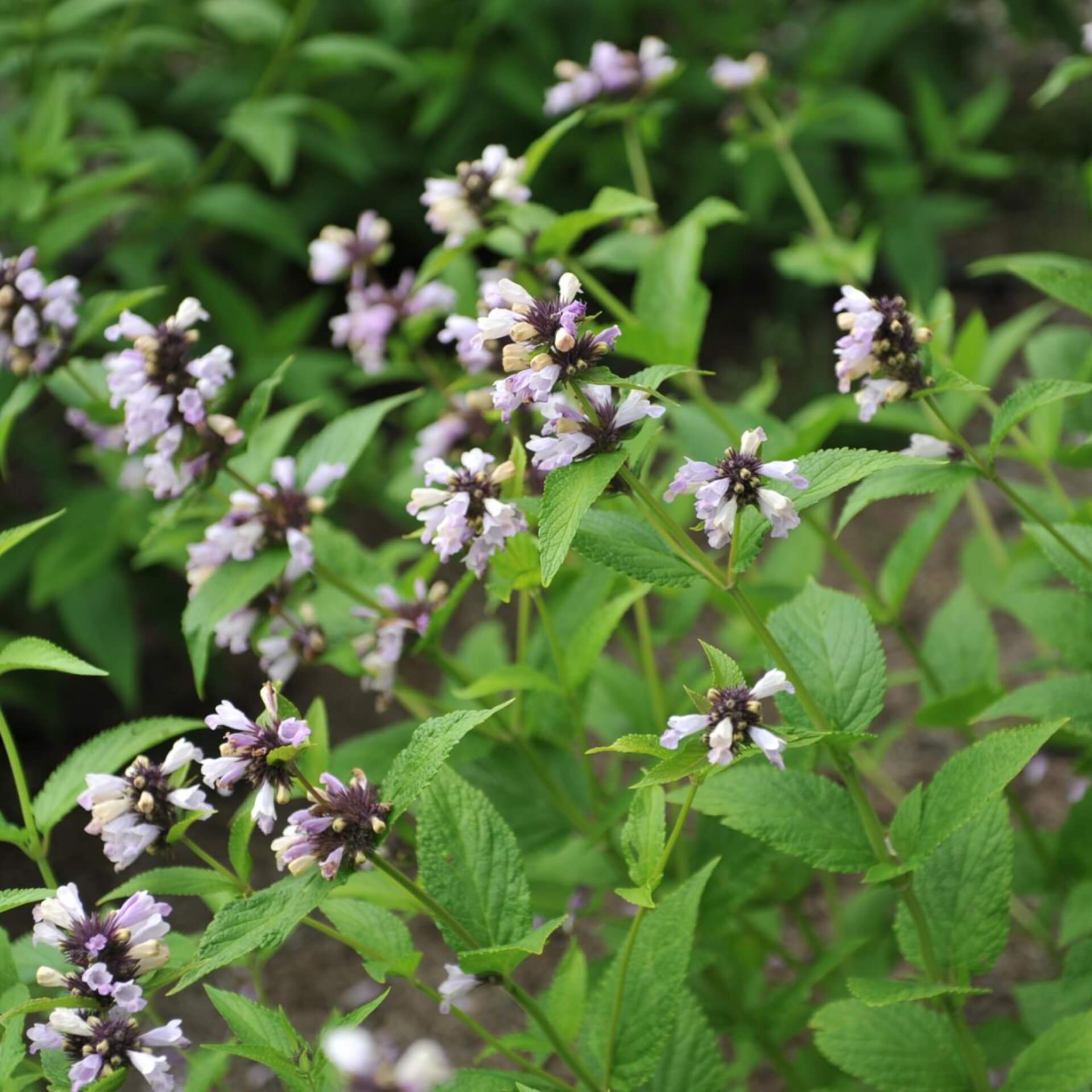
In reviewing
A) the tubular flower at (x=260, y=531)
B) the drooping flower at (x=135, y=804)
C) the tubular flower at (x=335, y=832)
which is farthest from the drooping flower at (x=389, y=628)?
the tubular flower at (x=335, y=832)

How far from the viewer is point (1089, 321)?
518 cm

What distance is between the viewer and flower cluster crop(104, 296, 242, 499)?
183cm

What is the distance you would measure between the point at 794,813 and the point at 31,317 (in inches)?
55.2

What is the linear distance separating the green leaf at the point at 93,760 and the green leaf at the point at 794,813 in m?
0.73

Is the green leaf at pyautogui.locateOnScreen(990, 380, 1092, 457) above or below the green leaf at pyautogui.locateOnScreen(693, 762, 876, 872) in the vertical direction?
above

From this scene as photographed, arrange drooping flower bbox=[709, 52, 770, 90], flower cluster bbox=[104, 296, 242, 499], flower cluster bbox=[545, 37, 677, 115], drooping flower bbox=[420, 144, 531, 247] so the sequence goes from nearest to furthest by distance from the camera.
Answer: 1. flower cluster bbox=[104, 296, 242, 499]
2. drooping flower bbox=[420, 144, 531, 247]
3. flower cluster bbox=[545, 37, 677, 115]
4. drooping flower bbox=[709, 52, 770, 90]

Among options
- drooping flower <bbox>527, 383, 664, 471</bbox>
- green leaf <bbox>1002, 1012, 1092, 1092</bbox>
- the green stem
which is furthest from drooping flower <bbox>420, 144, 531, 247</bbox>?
green leaf <bbox>1002, 1012, 1092, 1092</bbox>

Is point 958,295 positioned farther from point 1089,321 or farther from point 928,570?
point 928,570

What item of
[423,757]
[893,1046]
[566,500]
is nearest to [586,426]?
[566,500]

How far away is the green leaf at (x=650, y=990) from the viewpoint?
5.12 feet

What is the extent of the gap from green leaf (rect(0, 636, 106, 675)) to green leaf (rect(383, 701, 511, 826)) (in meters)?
0.40

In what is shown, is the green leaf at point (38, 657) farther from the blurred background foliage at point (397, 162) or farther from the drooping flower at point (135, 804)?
the blurred background foliage at point (397, 162)

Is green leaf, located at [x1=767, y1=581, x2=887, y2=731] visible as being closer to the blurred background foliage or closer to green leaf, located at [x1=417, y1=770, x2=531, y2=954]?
green leaf, located at [x1=417, y1=770, x2=531, y2=954]

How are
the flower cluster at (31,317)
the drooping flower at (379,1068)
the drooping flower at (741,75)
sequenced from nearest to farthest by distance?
the drooping flower at (379,1068), the flower cluster at (31,317), the drooping flower at (741,75)
